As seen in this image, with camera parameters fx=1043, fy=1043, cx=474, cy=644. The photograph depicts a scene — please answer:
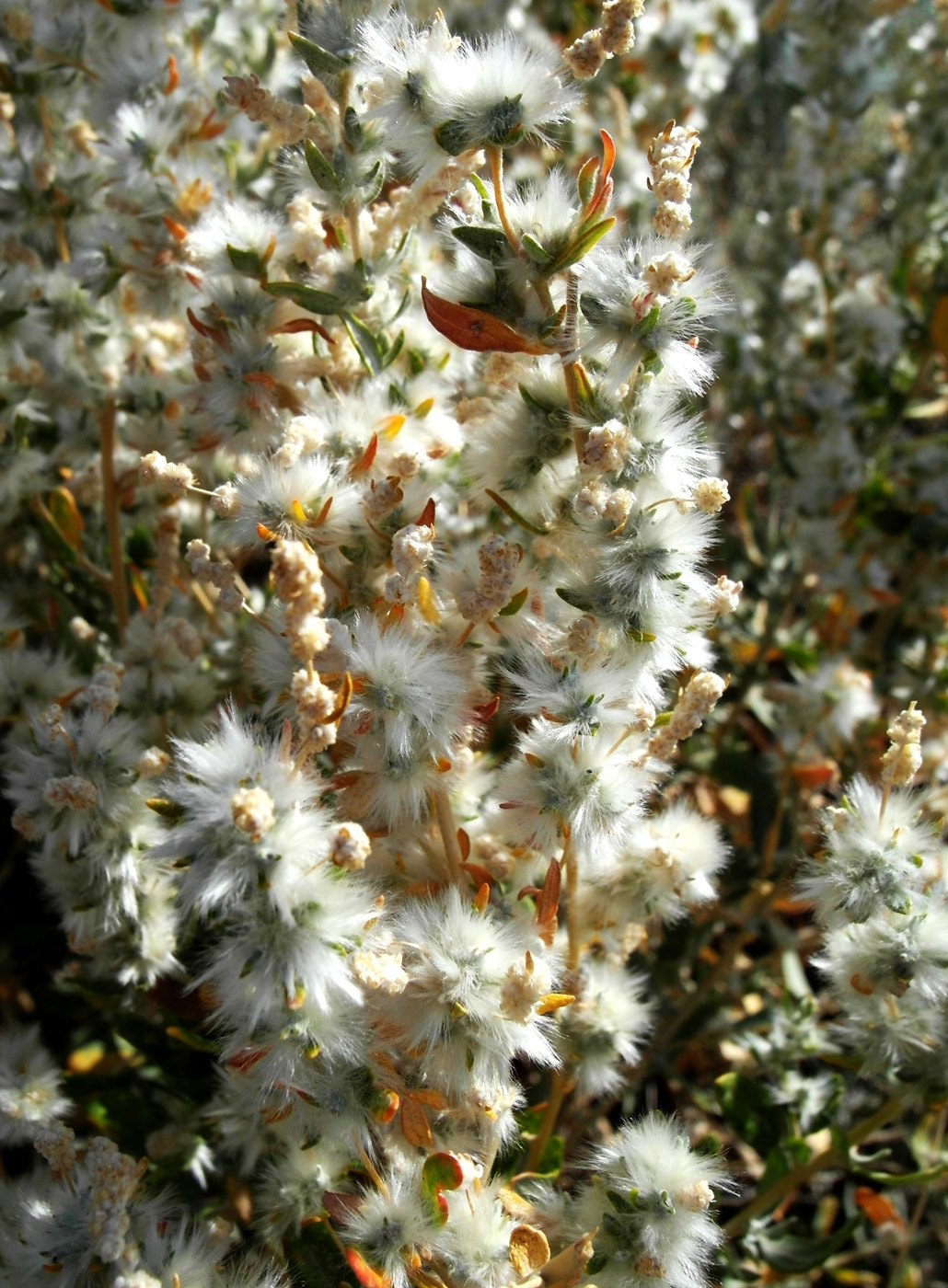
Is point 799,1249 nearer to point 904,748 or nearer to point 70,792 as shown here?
point 904,748

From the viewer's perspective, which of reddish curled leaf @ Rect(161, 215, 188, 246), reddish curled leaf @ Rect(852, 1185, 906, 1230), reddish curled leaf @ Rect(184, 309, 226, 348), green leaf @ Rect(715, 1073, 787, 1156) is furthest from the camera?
reddish curled leaf @ Rect(852, 1185, 906, 1230)

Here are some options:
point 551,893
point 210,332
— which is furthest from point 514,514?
point 210,332

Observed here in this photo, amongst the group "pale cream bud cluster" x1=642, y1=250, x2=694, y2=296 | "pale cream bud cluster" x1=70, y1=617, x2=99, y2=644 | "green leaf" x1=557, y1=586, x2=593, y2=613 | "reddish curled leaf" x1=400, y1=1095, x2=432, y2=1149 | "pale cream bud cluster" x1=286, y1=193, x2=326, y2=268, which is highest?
"pale cream bud cluster" x1=286, y1=193, x2=326, y2=268

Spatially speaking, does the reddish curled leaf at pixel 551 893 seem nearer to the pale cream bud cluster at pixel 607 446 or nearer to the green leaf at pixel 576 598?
the green leaf at pixel 576 598

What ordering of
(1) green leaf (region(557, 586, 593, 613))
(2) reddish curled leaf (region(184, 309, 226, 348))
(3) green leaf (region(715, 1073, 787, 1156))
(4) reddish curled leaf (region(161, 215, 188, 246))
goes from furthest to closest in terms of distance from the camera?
1. (3) green leaf (region(715, 1073, 787, 1156))
2. (4) reddish curled leaf (region(161, 215, 188, 246))
3. (2) reddish curled leaf (region(184, 309, 226, 348))
4. (1) green leaf (region(557, 586, 593, 613))

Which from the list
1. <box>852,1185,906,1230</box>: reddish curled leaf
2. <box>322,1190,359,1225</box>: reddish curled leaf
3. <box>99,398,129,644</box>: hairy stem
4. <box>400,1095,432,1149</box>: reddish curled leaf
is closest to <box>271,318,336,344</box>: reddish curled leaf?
<box>99,398,129,644</box>: hairy stem

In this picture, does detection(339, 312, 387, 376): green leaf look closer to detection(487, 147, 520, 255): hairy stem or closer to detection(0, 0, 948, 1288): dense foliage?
detection(0, 0, 948, 1288): dense foliage

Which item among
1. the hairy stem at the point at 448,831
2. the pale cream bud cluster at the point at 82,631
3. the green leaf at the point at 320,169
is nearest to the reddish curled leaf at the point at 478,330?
the green leaf at the point at 320,169
